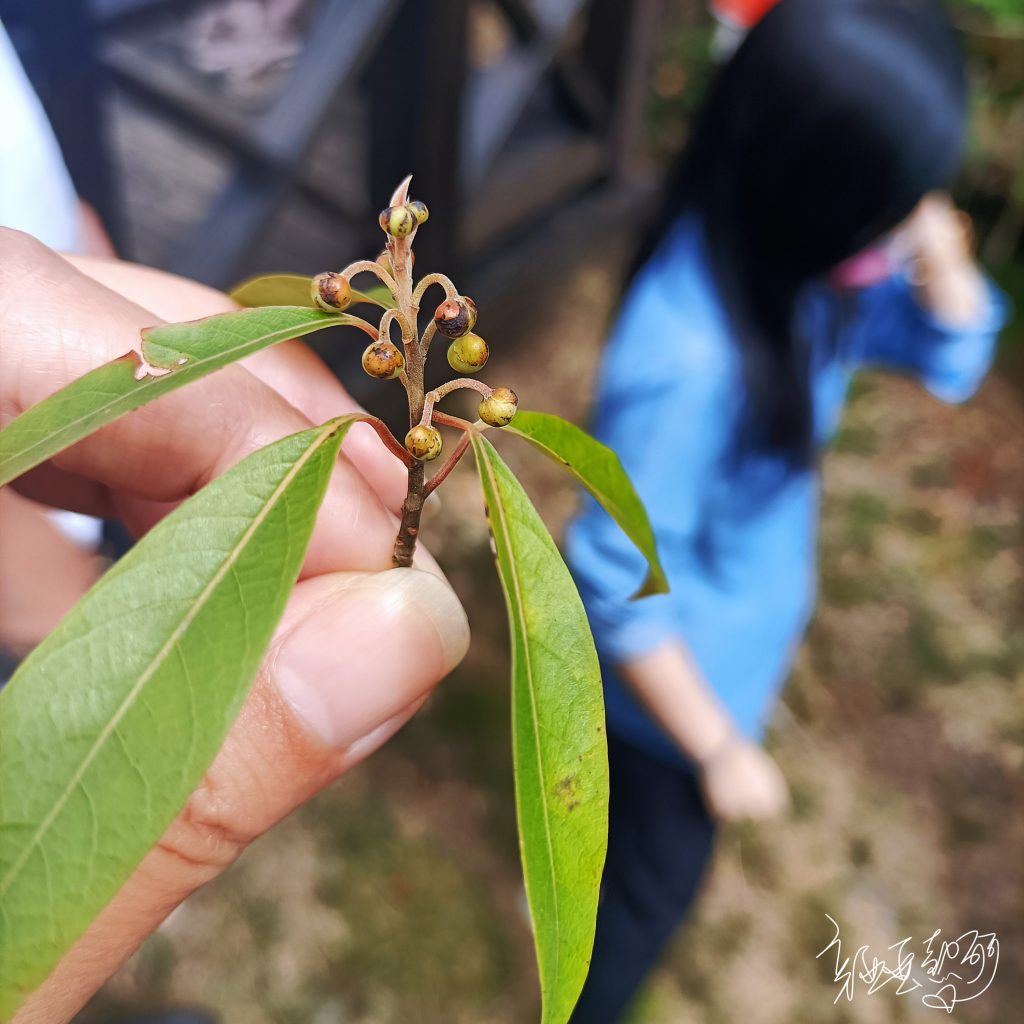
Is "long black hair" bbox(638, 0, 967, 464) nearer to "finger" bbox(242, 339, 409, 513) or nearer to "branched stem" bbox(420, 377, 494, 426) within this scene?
"finger" bbox(242, 339, 409, 513)

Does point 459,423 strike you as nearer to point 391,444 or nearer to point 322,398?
point 391,444

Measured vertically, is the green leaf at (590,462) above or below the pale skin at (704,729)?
above

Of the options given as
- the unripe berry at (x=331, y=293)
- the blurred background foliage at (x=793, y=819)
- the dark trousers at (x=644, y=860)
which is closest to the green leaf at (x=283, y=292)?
the unripe berry at (x=331, y=293)

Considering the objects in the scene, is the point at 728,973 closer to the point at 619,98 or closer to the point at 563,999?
the point at 563,999

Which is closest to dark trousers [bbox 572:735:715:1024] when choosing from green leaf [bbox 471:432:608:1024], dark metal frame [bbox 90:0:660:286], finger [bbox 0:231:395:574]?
finger [bbox 0:231:395:574]

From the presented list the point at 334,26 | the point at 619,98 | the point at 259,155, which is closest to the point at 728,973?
the point at 259,155

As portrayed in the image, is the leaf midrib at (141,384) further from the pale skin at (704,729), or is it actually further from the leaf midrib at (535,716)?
the pale skin at (704,729)
